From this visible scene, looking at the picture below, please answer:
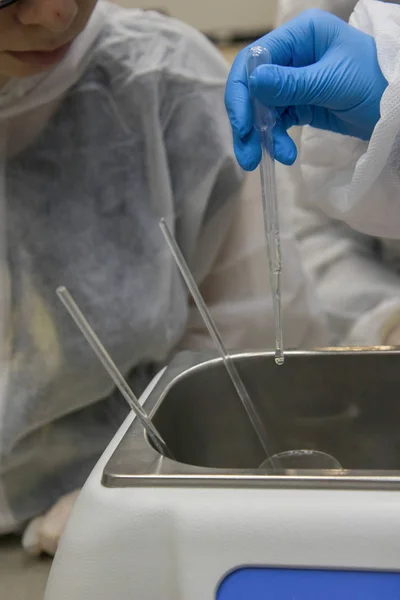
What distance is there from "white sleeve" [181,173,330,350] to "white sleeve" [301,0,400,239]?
0.11 meters

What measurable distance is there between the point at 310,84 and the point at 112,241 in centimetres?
30

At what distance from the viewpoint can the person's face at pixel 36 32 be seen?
1.70 feet

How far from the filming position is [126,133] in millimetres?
703

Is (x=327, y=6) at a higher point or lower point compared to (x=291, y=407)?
higher

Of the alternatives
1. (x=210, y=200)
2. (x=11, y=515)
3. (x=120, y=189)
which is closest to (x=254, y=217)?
(x=210, y=200)

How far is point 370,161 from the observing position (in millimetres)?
493

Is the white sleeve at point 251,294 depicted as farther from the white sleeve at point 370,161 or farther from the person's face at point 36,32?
the person's face at point 36,32

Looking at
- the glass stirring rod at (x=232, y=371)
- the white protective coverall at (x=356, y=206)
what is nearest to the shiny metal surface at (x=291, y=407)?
the glass stirring rod at (x=232, y=371)

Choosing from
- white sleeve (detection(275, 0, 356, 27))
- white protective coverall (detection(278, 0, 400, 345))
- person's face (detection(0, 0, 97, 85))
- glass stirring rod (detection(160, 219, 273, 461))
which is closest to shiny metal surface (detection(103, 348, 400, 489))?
glass stirring rod (detection(160, 219, 273, 461))

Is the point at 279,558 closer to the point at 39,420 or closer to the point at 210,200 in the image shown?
the point at 39,420

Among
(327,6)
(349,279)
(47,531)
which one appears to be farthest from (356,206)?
(47,531)

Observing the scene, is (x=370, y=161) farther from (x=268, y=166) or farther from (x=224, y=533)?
(x=224, y=533)

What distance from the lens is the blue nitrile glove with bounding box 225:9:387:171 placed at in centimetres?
45

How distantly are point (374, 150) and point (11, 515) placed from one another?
1.51 feet
